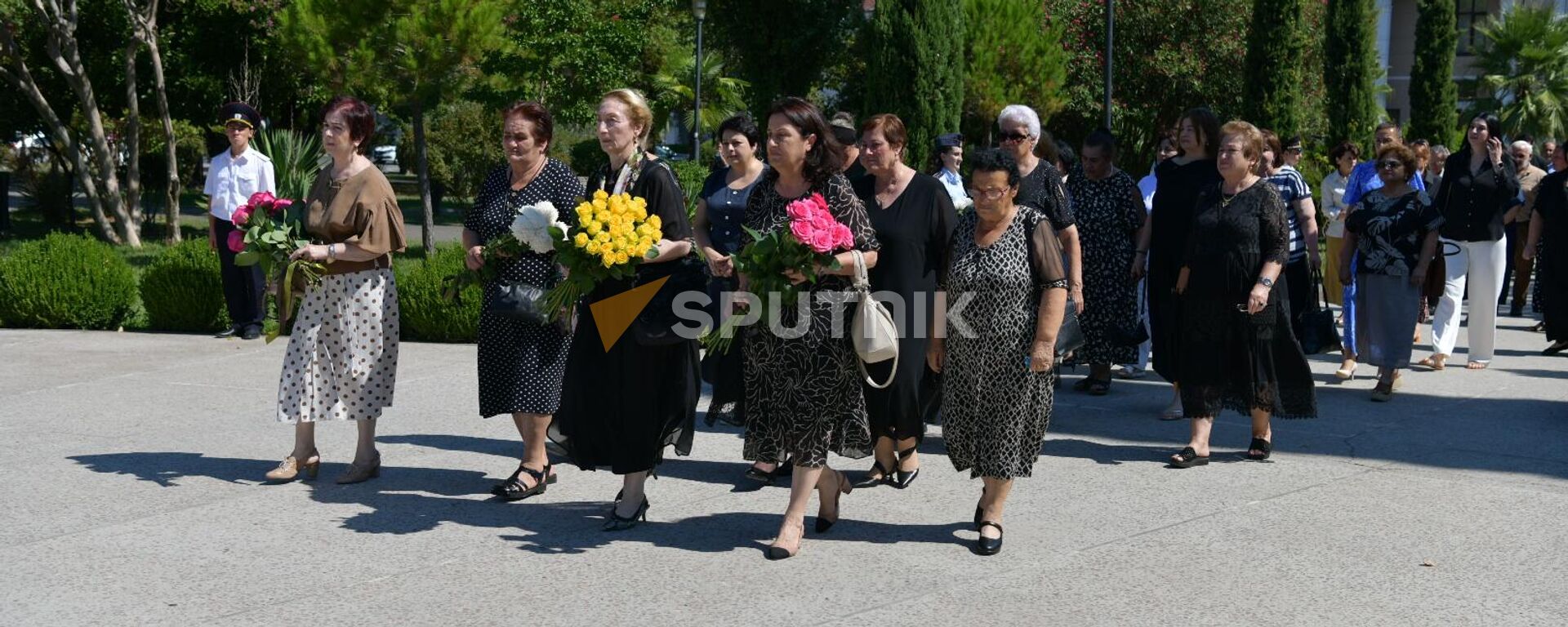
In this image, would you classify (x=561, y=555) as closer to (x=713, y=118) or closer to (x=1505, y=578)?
(x=1505, y=578)

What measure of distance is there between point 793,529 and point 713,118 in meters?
29.9

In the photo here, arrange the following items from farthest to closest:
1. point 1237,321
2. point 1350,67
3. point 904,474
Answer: point 1350,67, point 1237,321, point 904,474

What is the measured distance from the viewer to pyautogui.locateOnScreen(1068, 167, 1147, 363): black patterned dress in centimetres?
935

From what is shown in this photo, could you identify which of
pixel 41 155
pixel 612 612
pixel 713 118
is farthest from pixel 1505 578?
pixel 41 155

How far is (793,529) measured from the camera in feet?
19.1

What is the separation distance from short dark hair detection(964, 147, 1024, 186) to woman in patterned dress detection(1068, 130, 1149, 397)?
→ 12.1 feet

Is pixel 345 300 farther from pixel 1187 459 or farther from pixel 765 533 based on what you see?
pixel 1187 459

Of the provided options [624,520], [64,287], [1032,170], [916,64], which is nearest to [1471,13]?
[916,64]

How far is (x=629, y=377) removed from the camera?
6.20 metres

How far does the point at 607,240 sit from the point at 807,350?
0.90 m

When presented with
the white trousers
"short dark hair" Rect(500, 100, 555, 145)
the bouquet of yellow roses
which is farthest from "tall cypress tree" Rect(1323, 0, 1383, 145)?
the bouquet of yellow roses

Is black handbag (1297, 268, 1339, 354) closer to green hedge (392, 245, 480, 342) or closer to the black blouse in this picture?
the black blouse

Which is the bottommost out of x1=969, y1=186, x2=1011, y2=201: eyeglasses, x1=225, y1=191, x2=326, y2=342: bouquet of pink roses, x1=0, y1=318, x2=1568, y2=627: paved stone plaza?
x1=0, y1=318, x2=1568, y2=627: paved stone plaza

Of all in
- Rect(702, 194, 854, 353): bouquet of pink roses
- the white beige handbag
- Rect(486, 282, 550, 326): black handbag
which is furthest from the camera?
Rect(486, 282, 550, 326): black handbag
